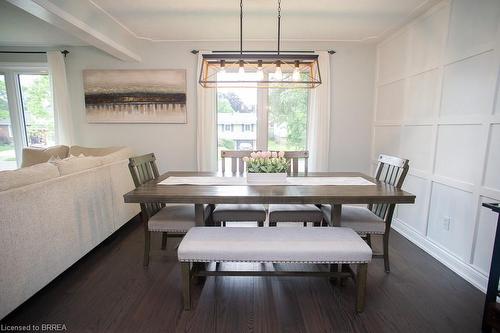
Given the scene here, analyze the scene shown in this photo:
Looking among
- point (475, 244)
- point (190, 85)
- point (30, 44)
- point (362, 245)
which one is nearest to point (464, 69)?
point (475, 244)

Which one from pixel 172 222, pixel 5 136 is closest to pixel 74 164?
pixel 172 222

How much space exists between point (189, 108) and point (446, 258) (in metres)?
3.52

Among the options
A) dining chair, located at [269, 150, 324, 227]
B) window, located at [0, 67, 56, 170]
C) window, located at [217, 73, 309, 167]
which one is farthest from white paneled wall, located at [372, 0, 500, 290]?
window, located at [0, 67, 56, 170]

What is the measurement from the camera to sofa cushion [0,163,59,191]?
4.99 feet

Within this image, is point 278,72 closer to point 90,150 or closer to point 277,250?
point 277,250

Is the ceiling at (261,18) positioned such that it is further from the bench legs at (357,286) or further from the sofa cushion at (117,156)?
the bench legs at (357,286)

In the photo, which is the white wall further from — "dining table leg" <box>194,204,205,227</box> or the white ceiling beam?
"dining table leg" <box>194,204,205,227</box>

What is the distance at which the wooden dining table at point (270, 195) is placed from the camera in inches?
67.0

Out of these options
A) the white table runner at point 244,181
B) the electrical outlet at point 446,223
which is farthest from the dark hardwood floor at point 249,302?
the white table runner at point 244,181

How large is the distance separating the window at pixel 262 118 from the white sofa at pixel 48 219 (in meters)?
1.76

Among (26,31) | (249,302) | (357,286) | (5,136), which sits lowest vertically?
(249,302)

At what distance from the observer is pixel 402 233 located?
9.53 ft

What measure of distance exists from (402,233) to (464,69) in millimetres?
1841

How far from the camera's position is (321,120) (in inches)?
140
